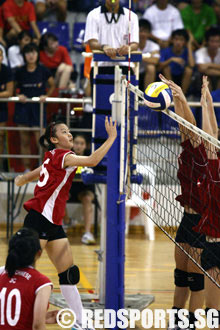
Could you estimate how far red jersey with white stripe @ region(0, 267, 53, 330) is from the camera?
13.0 feet

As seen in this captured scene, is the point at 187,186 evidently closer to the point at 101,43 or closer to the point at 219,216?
the point at 219,216

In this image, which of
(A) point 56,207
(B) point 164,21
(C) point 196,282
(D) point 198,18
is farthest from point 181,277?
(D) point 198,18

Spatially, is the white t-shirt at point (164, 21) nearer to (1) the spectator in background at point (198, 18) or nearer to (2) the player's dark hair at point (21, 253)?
(1) the spectator in background at point (198, 18)

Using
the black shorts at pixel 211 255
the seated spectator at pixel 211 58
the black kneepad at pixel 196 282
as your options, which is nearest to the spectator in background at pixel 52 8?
the seated spectator at pixel 211 58

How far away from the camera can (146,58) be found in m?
10.8

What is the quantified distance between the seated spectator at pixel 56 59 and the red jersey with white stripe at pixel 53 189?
557cm

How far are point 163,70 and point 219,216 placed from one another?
21.4ft

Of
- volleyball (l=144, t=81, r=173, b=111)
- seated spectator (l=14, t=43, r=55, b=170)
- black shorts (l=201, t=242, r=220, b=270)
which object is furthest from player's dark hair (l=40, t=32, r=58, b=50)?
black shorts (l=201, t=242, r=220, b=270)

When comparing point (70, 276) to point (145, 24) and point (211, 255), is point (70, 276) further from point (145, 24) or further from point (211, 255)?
point (145, 24)

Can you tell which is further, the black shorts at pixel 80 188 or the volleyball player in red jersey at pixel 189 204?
the black shorts at pixel 80 188

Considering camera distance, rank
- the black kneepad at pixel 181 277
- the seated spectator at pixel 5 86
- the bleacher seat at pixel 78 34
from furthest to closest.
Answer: the bleacher seat at pixel 78 34
the seated spectator at pixel 5 86
the black kneepad at pixel 181 277

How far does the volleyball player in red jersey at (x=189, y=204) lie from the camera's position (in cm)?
541

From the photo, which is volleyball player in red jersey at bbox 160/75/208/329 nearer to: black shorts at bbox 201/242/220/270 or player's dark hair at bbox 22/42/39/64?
black shorts at bbox 201/242/220/270

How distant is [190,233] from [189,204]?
0.24 metres
